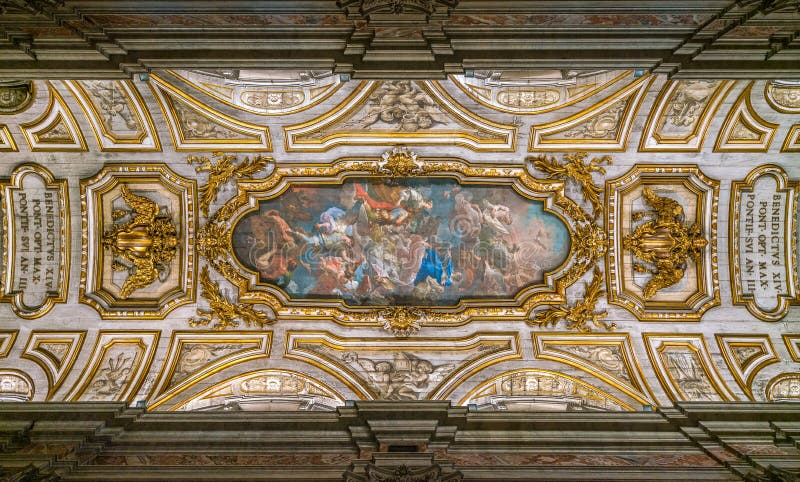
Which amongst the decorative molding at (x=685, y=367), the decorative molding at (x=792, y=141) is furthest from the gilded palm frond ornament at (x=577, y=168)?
the decorative molding at (x=792, y=141)

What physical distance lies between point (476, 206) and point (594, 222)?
2.76m

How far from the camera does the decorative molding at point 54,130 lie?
12.4 meters

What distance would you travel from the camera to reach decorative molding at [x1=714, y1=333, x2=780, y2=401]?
12.3m

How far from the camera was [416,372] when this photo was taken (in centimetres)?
1299

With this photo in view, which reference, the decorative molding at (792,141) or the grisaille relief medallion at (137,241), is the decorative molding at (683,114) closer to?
the decorative molding at (792,141)

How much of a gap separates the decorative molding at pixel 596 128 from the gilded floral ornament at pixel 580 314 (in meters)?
3.05

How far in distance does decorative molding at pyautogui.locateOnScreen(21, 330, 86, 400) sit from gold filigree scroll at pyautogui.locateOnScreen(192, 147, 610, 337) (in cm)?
282

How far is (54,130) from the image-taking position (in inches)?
506

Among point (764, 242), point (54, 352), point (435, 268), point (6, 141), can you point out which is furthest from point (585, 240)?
point (6, 141)

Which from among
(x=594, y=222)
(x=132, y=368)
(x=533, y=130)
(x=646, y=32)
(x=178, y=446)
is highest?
(x=646, y=32)

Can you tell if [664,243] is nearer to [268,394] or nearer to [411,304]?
[411,304]

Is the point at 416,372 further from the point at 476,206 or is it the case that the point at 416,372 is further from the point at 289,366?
the point at 476,206

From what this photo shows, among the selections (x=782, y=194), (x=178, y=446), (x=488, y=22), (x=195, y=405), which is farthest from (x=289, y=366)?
(x=782, y=194)

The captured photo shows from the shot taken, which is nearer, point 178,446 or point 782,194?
point 178,446
